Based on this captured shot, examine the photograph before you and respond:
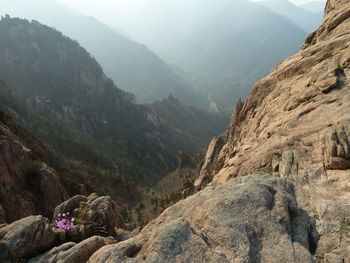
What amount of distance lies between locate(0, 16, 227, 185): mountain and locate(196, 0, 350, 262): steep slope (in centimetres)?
10073

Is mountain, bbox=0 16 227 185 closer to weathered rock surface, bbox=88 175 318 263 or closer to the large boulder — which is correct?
the large boulder

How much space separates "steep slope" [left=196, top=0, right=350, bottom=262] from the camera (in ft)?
43.6

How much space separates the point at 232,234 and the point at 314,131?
11.2m

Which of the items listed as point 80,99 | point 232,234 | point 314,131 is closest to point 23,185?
point 232,234

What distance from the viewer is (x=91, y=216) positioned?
62.8ft

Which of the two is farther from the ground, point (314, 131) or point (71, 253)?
point (314, 131)

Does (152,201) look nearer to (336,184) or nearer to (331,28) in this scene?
(331,28)

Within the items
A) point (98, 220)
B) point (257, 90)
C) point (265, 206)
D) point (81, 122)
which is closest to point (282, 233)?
point (265, 206)

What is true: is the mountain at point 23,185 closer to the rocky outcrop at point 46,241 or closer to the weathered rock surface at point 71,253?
the rocky outcrop at point 46,241

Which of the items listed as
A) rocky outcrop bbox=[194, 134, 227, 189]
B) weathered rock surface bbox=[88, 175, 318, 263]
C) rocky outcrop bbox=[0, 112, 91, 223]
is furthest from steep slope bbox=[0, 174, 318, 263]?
rocky outcrop bbox=[194, 134, 227, 189]

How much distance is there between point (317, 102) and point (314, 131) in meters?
3.04

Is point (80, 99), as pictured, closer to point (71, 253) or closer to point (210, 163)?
point (210, 163)

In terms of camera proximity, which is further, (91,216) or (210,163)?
(210,163)

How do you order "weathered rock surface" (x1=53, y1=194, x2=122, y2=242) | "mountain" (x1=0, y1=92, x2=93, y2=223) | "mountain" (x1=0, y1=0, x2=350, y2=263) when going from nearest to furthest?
"mountain" (x1=0, y1=0, x2=350, y2=263)
"weathered rock surface" (x1=53, y1=194, x2=122, y2=242)
"mountain" (x1=0, y1=92, x2=93, y2=223)
